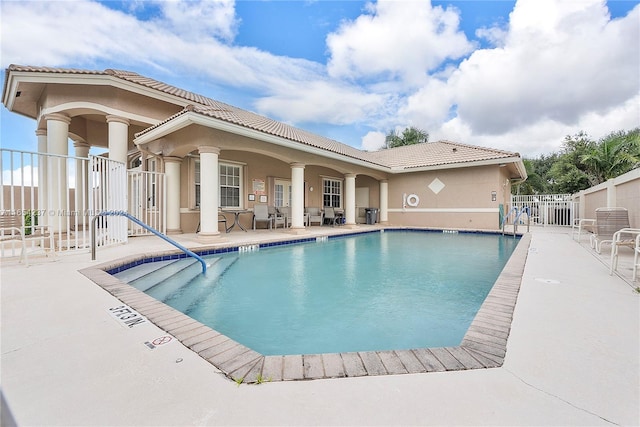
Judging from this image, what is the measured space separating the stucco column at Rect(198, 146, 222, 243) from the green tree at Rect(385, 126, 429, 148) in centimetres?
3132

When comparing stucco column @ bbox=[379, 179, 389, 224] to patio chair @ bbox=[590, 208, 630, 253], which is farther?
stucco column @ bbox=[379, 179, 389, 224]

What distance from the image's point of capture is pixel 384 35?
10891 millimetres

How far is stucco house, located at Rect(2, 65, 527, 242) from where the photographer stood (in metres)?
7.44

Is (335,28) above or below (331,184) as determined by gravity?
above

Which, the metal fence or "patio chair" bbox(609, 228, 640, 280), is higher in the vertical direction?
the metal fence

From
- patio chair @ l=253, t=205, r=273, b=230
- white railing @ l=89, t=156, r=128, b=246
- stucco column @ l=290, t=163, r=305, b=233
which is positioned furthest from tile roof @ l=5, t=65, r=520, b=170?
white railing @ l=89, t=156, r=128, b=246

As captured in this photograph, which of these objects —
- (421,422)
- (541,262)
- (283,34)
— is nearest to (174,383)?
(421,422)

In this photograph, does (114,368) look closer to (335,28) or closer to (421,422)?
(421,422)

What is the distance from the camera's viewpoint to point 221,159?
10203 millimetres

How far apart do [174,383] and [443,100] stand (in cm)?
2142

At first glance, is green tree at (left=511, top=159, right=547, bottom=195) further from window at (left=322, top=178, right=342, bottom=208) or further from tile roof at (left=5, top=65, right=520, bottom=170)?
window at (left=322, top=178, right=342, bottom=208)

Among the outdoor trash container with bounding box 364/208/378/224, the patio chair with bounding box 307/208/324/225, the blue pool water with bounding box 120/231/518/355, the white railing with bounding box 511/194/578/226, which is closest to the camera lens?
the blue pool water with bounding box 120/231/518/355

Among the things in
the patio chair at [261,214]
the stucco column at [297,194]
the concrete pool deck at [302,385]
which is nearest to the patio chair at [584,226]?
the concrete pool deck at [302,385]

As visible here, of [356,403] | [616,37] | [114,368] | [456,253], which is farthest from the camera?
[616,37]
